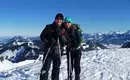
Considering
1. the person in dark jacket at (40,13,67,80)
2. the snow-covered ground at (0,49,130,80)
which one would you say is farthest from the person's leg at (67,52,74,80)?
the snow-covered ground at (0,49,130,80)

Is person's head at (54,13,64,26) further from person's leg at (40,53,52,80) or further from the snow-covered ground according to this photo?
the snow-covered ground

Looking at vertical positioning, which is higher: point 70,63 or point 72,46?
point 72,46

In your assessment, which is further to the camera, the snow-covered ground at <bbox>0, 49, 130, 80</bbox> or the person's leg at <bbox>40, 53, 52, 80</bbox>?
the snow-covered ground at <bbox>0, 49, 130, 80</bbox>

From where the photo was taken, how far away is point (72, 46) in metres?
11.2

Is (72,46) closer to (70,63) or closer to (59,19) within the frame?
(70,63)

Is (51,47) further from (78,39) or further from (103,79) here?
(103,79)

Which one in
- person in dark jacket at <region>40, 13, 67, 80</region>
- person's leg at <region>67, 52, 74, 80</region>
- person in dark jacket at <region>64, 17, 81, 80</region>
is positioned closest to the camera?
person in dark jacket at <region>40, 13, 67, 80</region>

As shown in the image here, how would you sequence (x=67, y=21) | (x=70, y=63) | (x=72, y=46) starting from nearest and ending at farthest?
1. (x=67, y=21)
2. (x=72, y=46)
3. (x=70, y=63)

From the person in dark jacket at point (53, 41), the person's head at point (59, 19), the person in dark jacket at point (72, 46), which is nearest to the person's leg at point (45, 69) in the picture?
the person in dark jacket at point (53, 41)

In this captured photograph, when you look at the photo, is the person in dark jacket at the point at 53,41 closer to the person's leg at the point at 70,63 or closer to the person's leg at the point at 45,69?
the person's leg at the point at 45,69

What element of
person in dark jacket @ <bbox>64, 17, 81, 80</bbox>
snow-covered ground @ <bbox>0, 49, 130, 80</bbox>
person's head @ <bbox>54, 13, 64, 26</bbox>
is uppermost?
person's head @ <bbox>54, 13, 64, 26</bbox>

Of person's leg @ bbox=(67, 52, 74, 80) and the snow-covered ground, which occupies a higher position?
person's leg @ bbox=(67, 52, 74, 80)

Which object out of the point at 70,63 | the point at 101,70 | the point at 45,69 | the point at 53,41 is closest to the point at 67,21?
the point at 53,41

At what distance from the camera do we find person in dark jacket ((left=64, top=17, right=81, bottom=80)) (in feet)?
35.3
